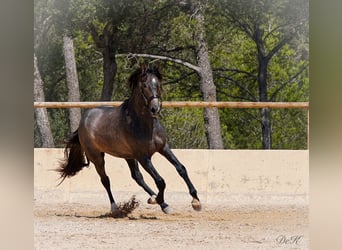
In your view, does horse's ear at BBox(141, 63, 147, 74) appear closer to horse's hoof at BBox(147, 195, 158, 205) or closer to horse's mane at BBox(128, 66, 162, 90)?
horse's mane at BBox(128, 66, 162, 90)

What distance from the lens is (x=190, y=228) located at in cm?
757

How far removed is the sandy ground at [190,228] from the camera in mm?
7523

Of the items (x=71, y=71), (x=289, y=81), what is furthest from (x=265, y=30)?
(x=71, y=71)

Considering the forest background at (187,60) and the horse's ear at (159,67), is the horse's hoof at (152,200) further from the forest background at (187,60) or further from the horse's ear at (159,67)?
the horse's ear at (159,67)

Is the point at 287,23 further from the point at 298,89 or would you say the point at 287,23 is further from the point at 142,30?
the point at 142,30

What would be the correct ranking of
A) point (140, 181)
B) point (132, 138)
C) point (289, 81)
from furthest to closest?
1. point (132, 138)
2. point (140, 181)
3. point (289, 81)

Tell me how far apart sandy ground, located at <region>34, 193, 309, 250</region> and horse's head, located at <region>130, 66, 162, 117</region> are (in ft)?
2.79

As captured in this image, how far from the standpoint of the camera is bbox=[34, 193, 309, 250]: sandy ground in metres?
7.52

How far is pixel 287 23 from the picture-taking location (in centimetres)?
747

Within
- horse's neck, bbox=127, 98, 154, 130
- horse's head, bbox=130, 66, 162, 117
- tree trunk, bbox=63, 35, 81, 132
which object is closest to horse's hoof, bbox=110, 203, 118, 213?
horse's neck, bbox=127, 98, 154, 130

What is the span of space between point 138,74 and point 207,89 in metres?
0.62

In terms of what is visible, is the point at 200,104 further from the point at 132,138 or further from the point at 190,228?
the point at 190,228
